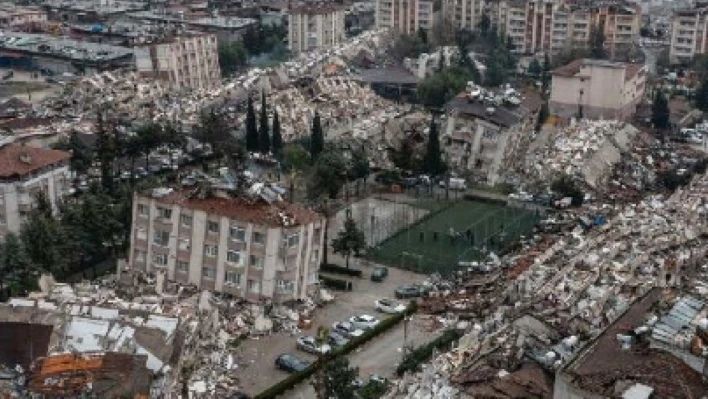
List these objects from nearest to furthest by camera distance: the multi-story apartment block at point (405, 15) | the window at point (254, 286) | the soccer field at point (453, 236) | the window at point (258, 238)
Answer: the window at point (258, 238) → the window at point (254, 286) → the soccer field at point (453, 236) → the multi-story apartment block at point (405, 15)

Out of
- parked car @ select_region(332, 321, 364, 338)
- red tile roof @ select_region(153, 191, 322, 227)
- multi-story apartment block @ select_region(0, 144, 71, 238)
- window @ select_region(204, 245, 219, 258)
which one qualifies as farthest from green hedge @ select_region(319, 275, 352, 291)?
multi-story apartment block @ select_region(0, 144, 71, 238)

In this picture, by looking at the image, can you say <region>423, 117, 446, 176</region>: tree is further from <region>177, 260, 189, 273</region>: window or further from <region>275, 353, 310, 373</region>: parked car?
<region>275, 353, 310, 373</region>: parked car

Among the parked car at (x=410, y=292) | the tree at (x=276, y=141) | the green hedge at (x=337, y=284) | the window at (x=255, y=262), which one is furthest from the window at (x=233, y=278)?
the tree at (x=276, y=141)

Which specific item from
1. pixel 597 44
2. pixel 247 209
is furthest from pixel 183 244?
pixel 597 44

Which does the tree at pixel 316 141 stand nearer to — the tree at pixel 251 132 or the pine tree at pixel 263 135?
the pine tree at pixel 263 135

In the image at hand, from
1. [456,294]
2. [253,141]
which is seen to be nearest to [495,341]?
[456,294]

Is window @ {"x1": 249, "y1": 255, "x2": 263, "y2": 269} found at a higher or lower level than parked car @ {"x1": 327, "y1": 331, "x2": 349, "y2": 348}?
higher

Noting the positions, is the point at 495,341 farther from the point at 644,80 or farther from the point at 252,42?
the point at 252,42
